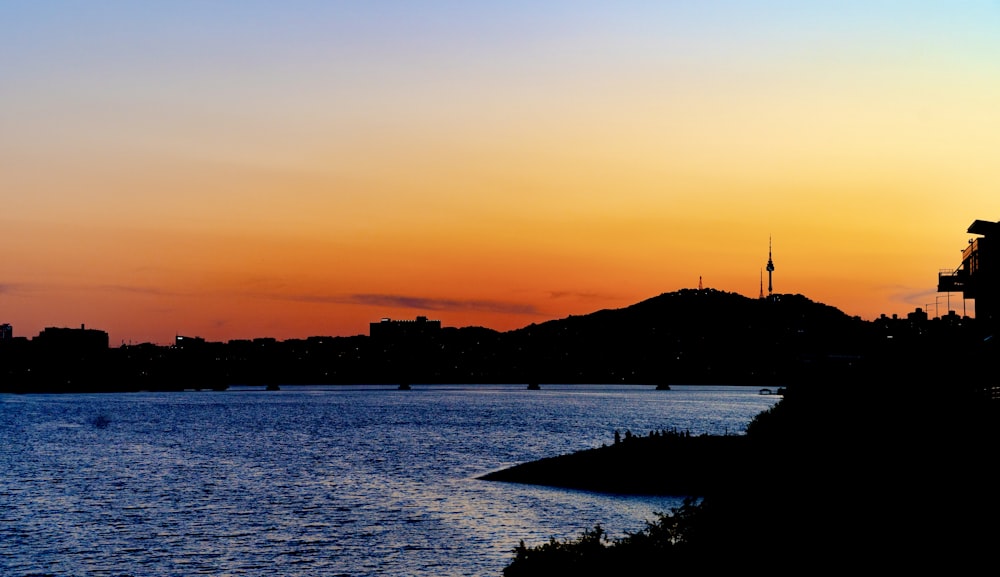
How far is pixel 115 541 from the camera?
56.7 meters

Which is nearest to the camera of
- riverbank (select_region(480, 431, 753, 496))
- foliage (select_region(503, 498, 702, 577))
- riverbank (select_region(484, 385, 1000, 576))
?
foliage (select_region(503, 498, 702, 577))

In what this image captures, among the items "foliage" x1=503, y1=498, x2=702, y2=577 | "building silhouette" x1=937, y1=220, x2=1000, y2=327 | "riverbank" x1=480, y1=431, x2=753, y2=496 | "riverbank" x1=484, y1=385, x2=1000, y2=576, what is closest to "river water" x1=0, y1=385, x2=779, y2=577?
"riverbank" x1=480, y1=431, x2=753, y2=496

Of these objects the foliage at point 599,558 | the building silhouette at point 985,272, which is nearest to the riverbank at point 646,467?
the building silhouette at point 985,272

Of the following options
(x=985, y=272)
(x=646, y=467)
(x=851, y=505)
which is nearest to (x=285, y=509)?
(x=646, y=467)

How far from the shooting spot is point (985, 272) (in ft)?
253

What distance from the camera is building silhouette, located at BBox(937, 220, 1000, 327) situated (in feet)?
246

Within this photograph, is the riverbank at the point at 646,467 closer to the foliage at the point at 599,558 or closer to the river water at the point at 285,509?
the river water at the point at 285,509

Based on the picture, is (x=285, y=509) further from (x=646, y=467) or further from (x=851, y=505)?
(x=851, y=505)

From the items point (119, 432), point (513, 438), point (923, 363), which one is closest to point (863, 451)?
point (923, 363)

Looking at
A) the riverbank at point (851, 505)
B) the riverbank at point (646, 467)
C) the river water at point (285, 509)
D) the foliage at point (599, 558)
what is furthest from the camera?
the riverbank at point (646, 467)

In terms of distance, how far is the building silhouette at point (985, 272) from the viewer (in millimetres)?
74900

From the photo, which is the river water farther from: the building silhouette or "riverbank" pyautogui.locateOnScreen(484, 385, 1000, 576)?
the building silhouette

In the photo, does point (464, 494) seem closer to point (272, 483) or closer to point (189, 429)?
point (272, 483)

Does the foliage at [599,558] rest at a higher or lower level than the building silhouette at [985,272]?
lower
